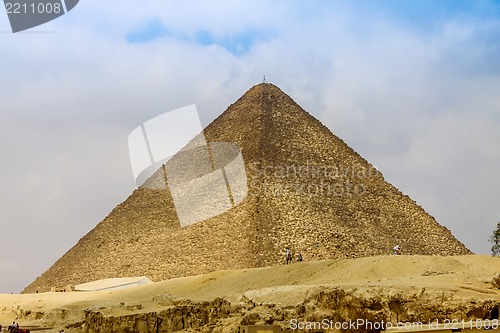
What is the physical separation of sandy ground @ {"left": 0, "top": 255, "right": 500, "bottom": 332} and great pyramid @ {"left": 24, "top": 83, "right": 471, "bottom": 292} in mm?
12695

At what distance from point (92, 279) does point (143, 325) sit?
44.2m

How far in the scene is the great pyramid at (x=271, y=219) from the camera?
4841cm

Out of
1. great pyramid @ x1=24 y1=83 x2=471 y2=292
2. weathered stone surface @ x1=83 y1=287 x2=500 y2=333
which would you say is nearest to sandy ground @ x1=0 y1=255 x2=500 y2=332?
weathered stone surface @ x1=83 y1=287 x2=500 y2=333

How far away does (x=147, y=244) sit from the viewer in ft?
184

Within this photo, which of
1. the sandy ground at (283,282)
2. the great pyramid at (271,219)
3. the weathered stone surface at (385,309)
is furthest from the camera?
the great pyramid at (271,219)

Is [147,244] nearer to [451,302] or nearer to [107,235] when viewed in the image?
[107,235]

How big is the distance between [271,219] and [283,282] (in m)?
23.2

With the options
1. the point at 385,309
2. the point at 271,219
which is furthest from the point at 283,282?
the point at 271,219

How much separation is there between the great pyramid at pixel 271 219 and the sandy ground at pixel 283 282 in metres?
12.7

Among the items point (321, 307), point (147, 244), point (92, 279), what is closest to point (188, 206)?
point (147, 244)

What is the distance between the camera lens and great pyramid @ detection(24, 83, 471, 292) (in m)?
48.4

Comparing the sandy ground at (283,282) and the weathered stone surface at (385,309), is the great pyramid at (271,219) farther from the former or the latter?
the weathered stone surface at (385,309)

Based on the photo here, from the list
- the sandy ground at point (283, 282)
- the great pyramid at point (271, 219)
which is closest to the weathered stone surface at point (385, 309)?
the sandy ground at point (283, 282)

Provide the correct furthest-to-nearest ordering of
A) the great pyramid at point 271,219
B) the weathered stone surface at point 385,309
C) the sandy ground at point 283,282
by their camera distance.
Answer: the great pyramid at point 271,219 → the sandy ground at point 283,282 → the weathered stone surface at point 385,309
